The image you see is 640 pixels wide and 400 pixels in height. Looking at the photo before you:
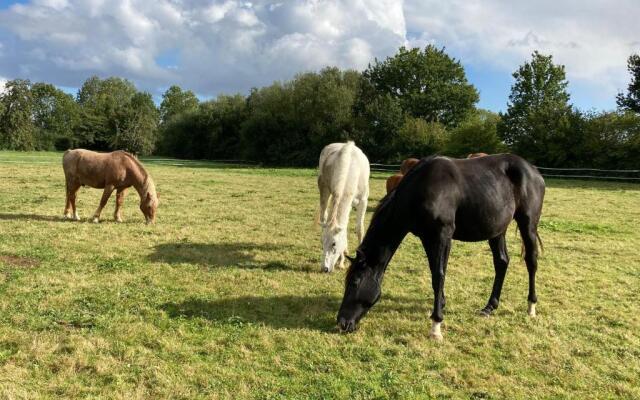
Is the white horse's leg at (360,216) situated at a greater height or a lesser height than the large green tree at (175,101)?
lesser

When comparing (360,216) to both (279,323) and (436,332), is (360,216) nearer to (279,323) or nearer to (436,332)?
(279,323)

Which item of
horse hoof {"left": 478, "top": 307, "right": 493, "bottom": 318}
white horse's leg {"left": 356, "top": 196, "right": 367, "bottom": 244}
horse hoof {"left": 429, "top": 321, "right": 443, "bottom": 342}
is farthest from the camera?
white horse's leg {"left": 356, "top": 196, "right": 367, "bottom": 244}

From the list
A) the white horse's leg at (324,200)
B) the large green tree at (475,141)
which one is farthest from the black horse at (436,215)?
the large green tree at (475,141)

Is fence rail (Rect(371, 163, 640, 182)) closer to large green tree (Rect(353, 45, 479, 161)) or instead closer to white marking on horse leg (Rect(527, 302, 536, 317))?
large green tree (Rect(353, 45, 479, 161))

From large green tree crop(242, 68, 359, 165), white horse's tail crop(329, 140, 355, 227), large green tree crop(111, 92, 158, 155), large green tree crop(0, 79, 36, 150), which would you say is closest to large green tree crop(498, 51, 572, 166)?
large green tree crop(242, 68, 359, 165)

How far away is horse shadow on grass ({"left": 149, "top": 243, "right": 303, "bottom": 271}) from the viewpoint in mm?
7781

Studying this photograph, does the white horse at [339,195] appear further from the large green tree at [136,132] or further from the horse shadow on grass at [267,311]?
the large green tree at [136,132]

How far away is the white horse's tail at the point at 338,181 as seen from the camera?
7.20 meters

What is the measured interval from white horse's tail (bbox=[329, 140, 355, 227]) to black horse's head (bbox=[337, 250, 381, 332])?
2.01m

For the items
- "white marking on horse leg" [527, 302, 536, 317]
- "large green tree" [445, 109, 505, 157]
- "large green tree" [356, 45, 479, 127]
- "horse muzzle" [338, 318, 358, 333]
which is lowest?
"horse muzzle" [338, 318, 358, 333]

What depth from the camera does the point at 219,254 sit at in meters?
8.46

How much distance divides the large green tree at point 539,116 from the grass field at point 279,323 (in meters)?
27.0

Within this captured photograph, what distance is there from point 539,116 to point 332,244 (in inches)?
1323

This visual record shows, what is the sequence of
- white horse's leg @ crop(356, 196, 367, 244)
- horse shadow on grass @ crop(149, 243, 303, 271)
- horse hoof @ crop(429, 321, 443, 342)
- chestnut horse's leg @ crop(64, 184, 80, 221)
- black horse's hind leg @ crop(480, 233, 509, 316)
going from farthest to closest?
chestnut horse's leg @ crop(64, 184, 80, 221), white horse's leg @ crop(356, 196, 367, 244), horse shadow on grass @ crop(149, 243, 303, 271), black horse's hind leg @ crop(480, 233, 509, 316), horse hoof @ crop(429, 321, 443, 342)
